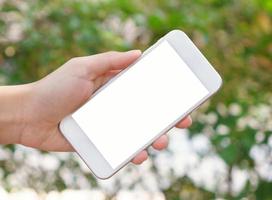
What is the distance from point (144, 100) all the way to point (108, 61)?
0.09 meters

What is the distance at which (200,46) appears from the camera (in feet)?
7.61

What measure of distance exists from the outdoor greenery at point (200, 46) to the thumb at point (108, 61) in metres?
0.65

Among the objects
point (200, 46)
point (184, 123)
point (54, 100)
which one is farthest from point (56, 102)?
point (200, 46)

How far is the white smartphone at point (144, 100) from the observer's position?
5.22 feet

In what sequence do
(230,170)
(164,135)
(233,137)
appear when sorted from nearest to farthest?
(164,135) → (233,137) → (230,170)

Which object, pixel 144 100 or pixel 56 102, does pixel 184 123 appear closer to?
pixel 144 100

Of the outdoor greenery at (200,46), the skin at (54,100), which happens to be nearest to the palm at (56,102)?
the skin at (54,100)

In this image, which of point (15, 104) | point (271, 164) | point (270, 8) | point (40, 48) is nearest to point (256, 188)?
point (271, 164)

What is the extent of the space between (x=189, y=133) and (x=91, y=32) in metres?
0.35

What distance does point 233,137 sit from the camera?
7.34 ft

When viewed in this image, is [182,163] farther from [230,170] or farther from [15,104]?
[15,104]

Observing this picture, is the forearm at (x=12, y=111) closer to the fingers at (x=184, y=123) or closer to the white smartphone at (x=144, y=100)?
the white smartphone at (x=144, y=100)

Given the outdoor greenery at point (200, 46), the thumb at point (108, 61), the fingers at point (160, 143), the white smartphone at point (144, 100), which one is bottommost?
the outdoor greenery at point (200, 46)

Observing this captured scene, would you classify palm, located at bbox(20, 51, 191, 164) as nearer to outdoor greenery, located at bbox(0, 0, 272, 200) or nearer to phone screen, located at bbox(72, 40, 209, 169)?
phone screen, located at bbox(72, 40, 209, 169)
